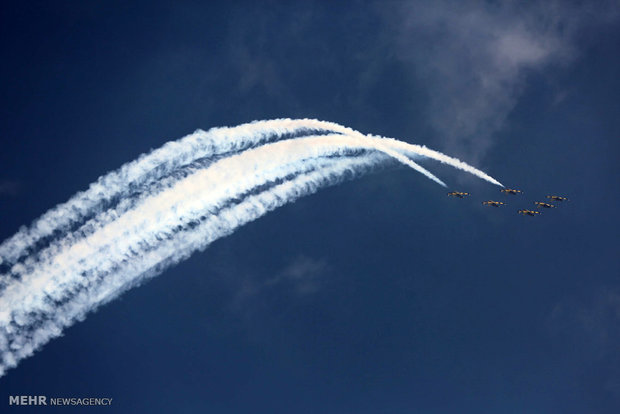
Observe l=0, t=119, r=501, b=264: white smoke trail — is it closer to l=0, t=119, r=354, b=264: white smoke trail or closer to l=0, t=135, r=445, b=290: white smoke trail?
l=0, t=119, r=354, b=264: white smoke trail

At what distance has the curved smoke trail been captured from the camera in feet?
237

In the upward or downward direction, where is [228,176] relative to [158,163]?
downward

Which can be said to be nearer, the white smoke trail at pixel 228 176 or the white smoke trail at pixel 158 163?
the white smoke trail at pixel 228 176

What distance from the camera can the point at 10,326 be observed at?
71.8 m

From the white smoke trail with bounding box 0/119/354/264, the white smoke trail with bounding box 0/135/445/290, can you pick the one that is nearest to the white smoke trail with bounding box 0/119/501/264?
the white smoke trail with bounding box 0/119/354/264

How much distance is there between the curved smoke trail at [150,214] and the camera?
7231 centimetres

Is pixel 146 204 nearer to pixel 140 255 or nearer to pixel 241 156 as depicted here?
pixel 140 255

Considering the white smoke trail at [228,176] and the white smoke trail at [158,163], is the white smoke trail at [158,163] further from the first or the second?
the white smoke trail at [228,176]

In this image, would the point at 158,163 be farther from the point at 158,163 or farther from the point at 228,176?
the point at 228,176

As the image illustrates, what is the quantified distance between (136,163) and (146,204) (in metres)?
5.21

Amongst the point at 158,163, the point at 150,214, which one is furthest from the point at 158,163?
the point at 150,214

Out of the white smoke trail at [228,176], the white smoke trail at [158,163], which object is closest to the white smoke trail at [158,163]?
the white smoke trail at [158,163]

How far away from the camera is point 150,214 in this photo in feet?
244

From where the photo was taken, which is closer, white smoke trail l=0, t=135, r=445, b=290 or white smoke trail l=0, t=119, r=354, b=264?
white smoke trail l=0, t=135, r=445, b=290
